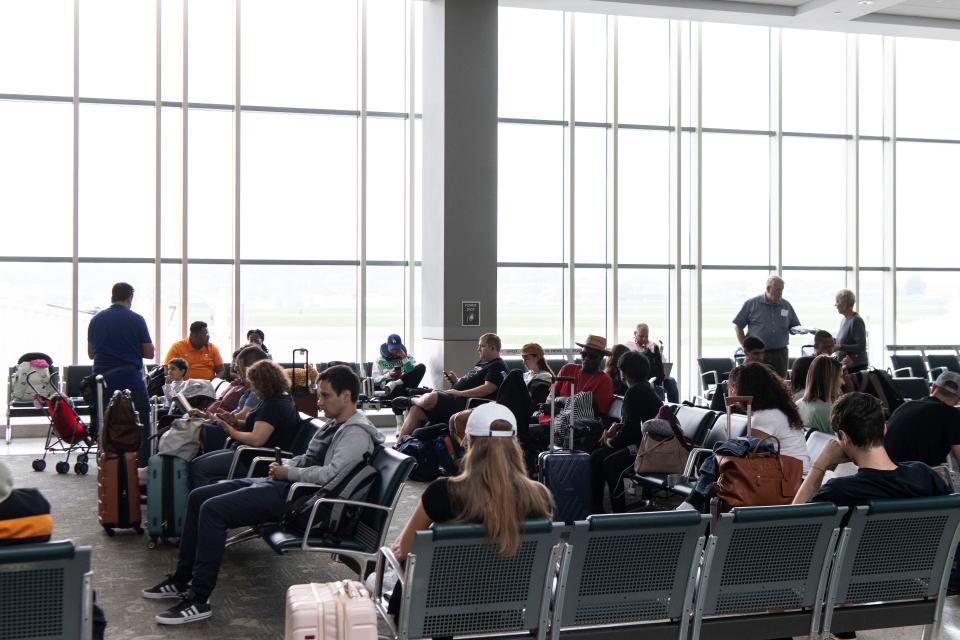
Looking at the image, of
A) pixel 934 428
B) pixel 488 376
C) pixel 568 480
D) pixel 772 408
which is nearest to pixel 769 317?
pixel 488 376

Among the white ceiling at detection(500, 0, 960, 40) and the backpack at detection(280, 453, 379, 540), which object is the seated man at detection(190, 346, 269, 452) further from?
the white ceiling at detection(500, 0, 960, 40)

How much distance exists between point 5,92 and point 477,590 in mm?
12684

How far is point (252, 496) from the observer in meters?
5.22

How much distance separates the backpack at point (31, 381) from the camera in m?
11.6

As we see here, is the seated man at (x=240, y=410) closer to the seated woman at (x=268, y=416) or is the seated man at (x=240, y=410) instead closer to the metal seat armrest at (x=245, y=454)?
the metal seat armrest at (x=245, y=454)

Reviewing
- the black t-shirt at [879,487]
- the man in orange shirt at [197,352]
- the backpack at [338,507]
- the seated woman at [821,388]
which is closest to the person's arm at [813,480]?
the black t-shirt at [879,487]

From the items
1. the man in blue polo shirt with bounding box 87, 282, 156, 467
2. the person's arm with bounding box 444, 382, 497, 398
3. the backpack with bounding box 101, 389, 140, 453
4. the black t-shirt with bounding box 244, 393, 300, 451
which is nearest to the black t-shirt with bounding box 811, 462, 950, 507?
the black t-shirt with bounding box 244, 393, 300, 451

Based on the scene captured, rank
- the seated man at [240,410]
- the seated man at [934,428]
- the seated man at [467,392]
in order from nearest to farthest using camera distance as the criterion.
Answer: the seated man at [934,428], the seated man at [240,410], the seated man at [467,392]

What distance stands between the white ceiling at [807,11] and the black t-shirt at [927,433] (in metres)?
9.66

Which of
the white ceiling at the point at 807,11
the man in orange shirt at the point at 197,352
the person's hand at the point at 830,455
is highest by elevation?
the white ceiling at the point at 807,11

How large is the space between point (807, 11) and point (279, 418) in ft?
37.3

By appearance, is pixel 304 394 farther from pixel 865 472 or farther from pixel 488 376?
pixel 865 472

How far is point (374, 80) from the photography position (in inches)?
593

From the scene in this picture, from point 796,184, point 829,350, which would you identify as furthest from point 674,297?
point 829,350
